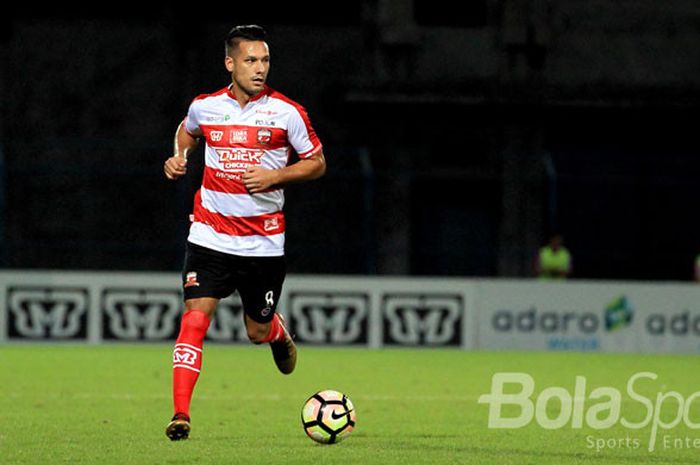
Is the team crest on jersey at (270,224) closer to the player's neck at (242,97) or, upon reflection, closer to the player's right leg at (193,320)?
the player's right leg at (193,320)

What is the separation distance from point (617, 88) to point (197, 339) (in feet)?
71.8

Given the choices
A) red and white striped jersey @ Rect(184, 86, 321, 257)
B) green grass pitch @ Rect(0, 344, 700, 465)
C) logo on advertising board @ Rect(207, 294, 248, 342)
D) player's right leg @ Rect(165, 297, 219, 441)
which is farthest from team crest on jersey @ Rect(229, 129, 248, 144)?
logo on advertising board @ Rect(207, 294, 248, 342)

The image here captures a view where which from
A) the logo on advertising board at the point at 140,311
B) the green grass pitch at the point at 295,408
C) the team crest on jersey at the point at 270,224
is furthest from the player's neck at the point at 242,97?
the logo on advertising board at the point at 140,311

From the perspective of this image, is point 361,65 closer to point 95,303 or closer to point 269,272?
point 95,303

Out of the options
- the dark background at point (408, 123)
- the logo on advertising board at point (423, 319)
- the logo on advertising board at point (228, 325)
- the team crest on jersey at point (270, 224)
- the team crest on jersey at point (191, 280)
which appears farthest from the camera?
the dark background at point (408, 123)

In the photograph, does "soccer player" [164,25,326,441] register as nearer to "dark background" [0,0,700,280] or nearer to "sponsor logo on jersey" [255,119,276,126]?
"sponsor logo on jersey" [255,119,276,126]

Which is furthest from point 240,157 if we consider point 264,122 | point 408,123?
point 408,123

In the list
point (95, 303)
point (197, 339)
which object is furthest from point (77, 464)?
point (95, 303)

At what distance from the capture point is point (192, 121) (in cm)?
890

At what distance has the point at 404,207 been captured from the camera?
2884cm

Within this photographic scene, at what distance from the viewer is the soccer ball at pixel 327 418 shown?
8.22 meters

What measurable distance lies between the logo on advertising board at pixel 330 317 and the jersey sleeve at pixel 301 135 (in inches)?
427

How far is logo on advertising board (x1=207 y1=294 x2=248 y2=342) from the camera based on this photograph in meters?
19.3

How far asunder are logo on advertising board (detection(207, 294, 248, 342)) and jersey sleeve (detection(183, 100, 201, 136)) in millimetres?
10433
